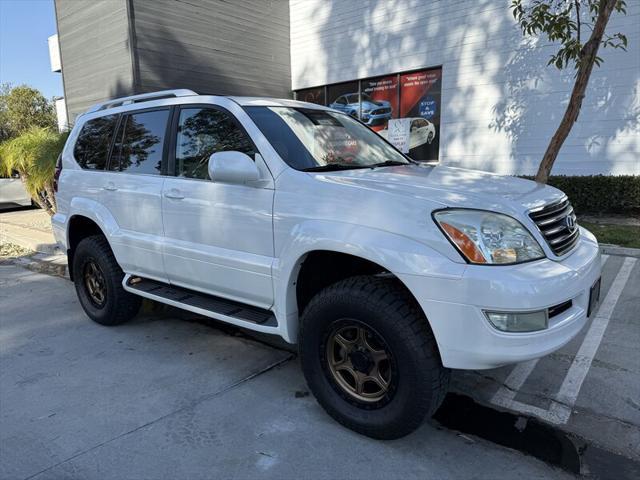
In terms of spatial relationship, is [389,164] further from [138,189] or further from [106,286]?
[106,286]

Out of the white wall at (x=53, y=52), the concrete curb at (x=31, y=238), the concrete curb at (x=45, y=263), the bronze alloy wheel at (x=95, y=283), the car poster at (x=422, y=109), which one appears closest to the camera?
the bronze alloy wheel at (x=95, y=283)

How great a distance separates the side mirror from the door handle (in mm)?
637

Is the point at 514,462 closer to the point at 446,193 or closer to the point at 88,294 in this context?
the point at 446,193

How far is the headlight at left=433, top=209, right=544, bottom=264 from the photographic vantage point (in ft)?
7.60

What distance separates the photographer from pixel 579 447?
103 inches

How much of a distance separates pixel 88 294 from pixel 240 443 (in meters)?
2.77

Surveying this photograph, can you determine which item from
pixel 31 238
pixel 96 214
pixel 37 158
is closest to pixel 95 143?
pixel 96 214

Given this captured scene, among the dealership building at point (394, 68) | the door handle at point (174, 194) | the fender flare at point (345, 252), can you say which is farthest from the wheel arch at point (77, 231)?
the dealership building at point (394, 68)

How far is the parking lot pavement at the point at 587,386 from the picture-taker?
2791 millimetres

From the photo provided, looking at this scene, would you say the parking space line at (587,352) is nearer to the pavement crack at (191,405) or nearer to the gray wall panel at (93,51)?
the pavement crack at (191,405)

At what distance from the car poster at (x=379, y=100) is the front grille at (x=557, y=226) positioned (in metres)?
9.35

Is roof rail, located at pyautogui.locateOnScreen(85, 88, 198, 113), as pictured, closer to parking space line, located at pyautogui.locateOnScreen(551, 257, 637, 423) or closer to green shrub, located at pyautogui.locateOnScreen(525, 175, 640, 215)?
parking space line, located at pyautogui.locateOnScreen(551, 257, 637, 423)

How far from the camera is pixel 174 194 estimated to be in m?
3.54

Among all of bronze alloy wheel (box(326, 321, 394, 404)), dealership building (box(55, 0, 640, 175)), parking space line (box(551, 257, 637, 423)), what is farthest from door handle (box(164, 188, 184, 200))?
dealership building (box(55, 0, 640, 175))
